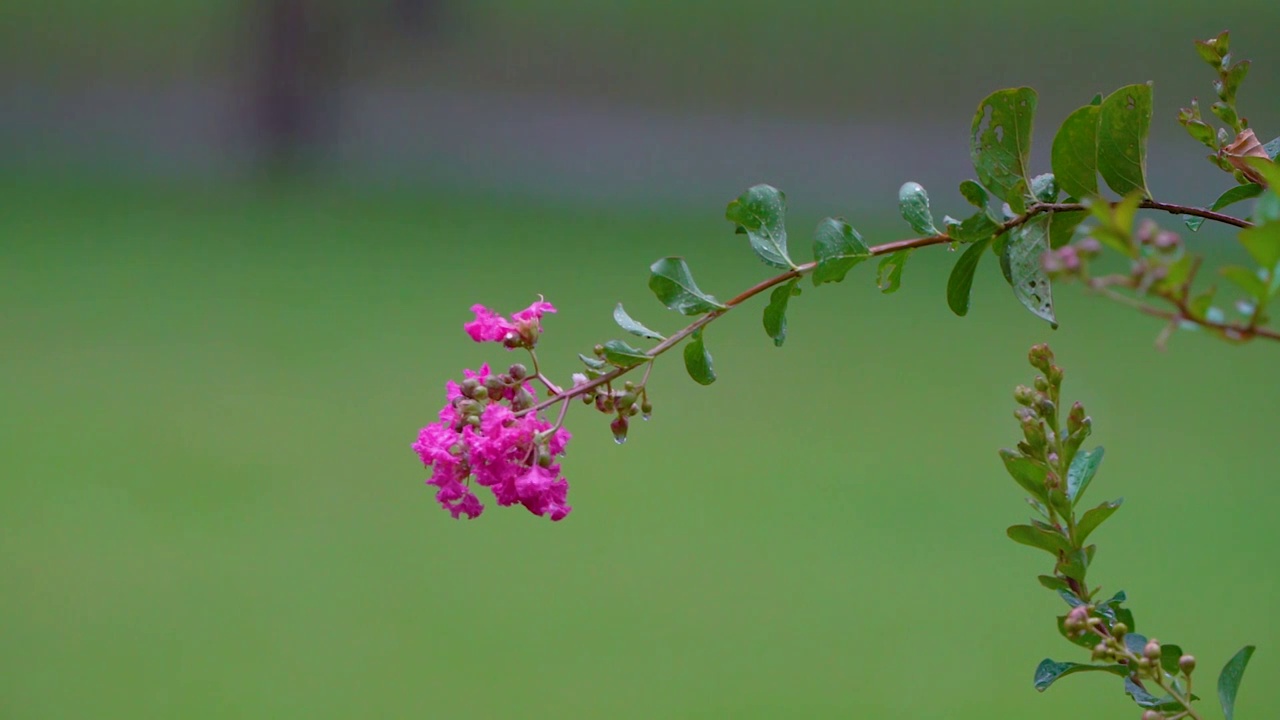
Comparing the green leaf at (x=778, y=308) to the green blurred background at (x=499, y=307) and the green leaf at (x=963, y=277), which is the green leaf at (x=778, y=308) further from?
the green blurred background at (x=499, y=307)

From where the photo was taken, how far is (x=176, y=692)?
1783 millimetres

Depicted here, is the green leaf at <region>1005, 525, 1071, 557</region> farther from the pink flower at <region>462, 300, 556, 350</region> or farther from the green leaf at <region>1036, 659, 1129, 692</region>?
the pink flower at <region>462, 300, 556, 350</region>

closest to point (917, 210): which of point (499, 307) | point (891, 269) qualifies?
point (891, 269)

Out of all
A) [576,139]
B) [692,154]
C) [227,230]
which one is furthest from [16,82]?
[692,154]

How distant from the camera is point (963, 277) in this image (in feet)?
→ 1.22

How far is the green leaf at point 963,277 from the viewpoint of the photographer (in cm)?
37

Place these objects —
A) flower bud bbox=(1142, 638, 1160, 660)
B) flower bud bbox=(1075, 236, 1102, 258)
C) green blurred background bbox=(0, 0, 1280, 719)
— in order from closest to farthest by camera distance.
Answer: flower bud bbox=(1075, 236, 1102, 258) < flower bud bbox=(1142, 638, 1160, 660) < green blurred background bbox=(0, 0, 1280, 719)

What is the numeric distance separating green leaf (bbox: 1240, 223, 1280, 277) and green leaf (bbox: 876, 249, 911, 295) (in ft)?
0.61

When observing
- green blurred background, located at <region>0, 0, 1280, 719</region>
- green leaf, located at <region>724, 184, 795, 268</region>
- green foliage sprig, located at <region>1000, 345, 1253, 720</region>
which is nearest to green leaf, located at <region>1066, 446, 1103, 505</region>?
green foliage sprig, located at <region>1000, 345, 1253, 720</region>

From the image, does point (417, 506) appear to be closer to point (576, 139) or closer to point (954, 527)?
point (954, 527)

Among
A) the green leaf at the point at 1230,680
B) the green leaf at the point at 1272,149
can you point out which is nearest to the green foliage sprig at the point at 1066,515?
the green leaf at the point at 1230,680

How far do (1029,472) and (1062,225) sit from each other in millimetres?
75

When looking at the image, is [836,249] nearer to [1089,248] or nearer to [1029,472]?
[1029,472]

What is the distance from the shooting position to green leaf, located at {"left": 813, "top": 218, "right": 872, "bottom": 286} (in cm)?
36
